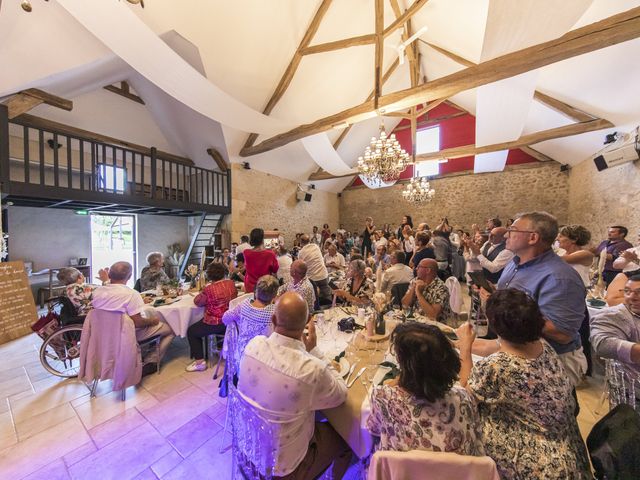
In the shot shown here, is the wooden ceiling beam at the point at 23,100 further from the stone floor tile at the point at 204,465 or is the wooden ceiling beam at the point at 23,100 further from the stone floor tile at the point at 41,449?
the stone floor tile at the point at 204,465

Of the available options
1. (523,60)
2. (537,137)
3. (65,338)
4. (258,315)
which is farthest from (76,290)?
(537,137)

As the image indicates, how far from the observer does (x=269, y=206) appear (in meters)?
8.45

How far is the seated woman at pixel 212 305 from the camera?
2.85 meters

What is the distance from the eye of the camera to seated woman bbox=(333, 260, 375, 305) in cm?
277

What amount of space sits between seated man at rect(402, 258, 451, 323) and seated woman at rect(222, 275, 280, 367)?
4.23ft

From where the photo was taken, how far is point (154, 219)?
304 inches

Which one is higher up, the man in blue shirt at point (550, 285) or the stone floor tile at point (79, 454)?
the man in blue shirt at point (550, 285)

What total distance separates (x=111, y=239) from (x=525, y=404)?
9119 millimetres

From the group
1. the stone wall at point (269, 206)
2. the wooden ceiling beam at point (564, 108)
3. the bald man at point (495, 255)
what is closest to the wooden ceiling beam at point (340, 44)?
the stone wall at point (269, 206)

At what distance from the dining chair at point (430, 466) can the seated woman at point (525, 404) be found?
272 mm

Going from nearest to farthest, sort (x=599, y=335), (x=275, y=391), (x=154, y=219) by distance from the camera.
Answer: (x=275, y=391)
(x=599, y=335)
(x=154, y=219)

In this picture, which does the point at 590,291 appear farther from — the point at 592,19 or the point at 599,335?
the point at 592,19

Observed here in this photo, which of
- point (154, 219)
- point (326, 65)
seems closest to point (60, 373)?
→ point (154, 219)

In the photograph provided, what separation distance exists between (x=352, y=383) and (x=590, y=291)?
3417mm
